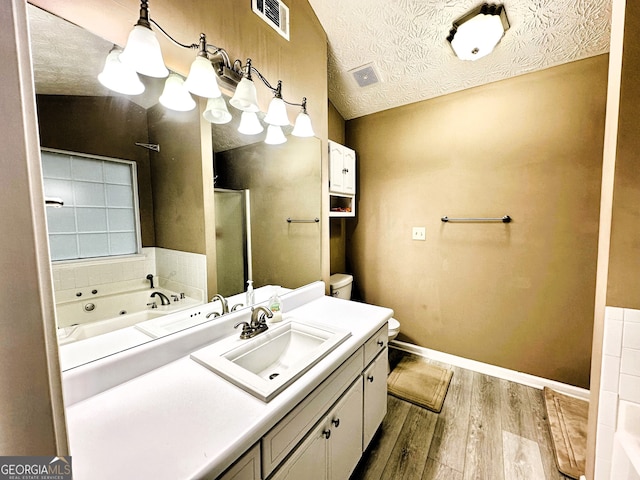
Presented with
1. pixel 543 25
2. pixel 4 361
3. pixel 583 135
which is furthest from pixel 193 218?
pixel 583 135

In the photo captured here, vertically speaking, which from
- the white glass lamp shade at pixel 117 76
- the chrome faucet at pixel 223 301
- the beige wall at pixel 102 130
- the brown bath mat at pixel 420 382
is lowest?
the brown bath mat at pixel 420 382

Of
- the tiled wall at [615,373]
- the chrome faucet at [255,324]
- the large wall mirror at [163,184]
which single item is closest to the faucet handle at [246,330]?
the chrome faucet at [255,324]

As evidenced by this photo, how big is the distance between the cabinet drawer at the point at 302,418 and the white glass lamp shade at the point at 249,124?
1.25m

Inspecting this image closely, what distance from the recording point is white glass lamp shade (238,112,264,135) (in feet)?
4.30

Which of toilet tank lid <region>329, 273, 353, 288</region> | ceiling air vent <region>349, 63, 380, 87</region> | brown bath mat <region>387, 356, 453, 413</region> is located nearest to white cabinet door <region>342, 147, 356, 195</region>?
ceiling air vent <region>349, 63, 380, 87</region>

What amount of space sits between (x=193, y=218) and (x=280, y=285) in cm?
73

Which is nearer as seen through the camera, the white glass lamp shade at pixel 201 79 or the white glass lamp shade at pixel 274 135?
the white glass lamp shade at pixel 201 79

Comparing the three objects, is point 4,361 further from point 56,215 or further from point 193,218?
point 193,218

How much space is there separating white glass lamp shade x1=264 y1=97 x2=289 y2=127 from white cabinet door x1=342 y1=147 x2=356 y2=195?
0.92 m

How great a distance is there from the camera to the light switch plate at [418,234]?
2.23m

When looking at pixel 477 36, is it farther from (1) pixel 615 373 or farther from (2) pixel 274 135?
(1) pixel 615 373

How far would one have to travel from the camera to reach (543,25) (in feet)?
4.91

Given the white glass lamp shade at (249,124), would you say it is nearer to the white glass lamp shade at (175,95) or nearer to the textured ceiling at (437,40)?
the white glass lamp shade at (175,95)

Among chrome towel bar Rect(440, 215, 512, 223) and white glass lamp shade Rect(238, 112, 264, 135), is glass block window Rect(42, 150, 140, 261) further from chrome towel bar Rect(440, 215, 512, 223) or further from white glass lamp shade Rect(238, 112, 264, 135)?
chrome towel bar Rect(440, 215, 512, 223)
